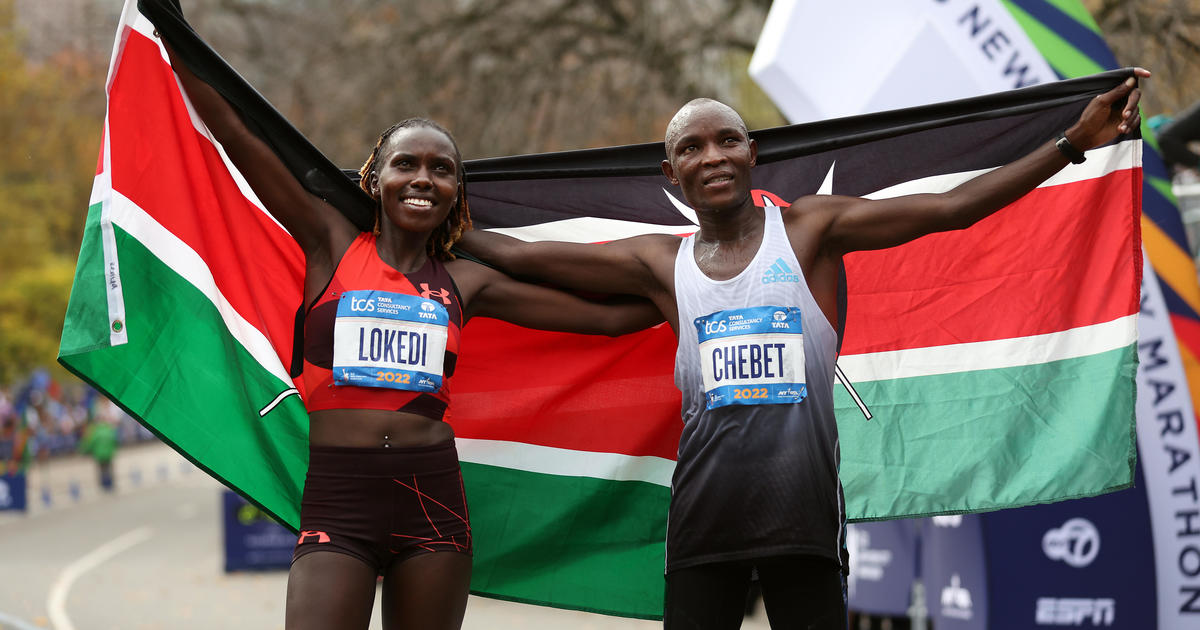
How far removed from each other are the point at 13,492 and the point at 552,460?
20.1 meters

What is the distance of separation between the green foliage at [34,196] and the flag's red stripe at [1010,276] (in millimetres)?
19045

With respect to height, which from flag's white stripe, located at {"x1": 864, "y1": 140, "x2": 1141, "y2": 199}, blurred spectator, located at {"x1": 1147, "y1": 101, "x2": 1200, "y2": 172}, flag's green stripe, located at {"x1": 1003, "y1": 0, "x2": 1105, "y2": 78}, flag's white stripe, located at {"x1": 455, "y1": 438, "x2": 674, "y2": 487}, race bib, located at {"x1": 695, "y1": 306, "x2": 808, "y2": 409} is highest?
flag's green stripe, located at {"x1": 1003, "y1": 0, "x2": 1105, "y2": 78}

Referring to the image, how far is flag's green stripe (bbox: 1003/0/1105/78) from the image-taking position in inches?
241

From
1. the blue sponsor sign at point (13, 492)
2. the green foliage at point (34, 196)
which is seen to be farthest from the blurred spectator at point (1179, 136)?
the blue sponsor sign at point (13, 492)

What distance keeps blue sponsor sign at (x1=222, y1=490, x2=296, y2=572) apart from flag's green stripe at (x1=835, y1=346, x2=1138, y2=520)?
39.0 feet

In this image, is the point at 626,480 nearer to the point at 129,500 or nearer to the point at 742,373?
the point at 742,373

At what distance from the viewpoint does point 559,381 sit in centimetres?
474

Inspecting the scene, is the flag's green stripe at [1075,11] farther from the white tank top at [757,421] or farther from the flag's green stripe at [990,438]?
the white tank top at [757,421]

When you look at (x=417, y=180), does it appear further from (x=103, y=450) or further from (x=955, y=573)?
(x=103, y=450)

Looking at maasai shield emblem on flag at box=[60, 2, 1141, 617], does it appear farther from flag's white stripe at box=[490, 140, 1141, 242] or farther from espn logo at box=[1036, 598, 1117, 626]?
espn logo at box=[1036, 598, 1117, 626]

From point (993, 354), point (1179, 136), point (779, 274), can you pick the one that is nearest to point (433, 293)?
point (779, 274)

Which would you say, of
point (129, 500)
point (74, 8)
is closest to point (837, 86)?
point (74, 8)

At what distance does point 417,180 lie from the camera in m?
3.81

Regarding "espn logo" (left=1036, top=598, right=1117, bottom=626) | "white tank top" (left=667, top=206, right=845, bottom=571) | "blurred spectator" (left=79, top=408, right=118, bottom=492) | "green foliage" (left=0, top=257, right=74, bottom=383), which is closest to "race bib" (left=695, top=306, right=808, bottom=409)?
"white tank top" (left=667, top=206, right=845, bottom=571)
